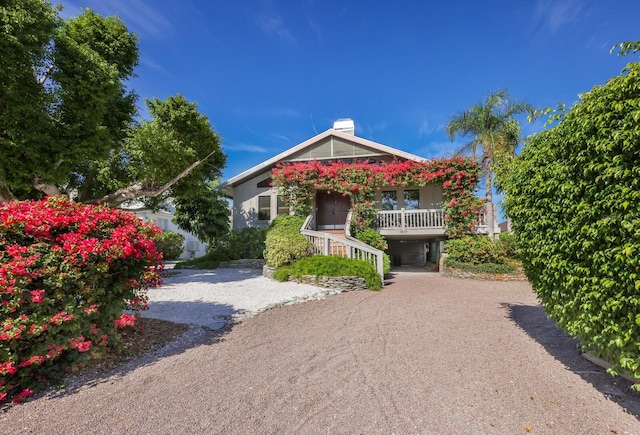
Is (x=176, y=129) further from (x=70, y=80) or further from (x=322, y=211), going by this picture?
(x=322, y=211)

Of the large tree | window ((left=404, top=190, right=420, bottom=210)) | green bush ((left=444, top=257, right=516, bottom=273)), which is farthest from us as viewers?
window ((left=404, top=190, right=420, bottom=210))

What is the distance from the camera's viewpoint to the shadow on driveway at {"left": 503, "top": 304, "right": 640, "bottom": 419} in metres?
2.92

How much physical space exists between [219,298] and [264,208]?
363 inches

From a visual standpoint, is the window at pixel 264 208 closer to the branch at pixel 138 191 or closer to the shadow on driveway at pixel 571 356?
the branch at pixel 138 191

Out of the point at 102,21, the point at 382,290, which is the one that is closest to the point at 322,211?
the point at 382,290

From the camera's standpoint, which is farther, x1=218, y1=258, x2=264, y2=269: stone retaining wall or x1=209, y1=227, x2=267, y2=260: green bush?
x1=209, y1=227, x2=267, y2=260: green bush

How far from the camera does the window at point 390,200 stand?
1545 cm

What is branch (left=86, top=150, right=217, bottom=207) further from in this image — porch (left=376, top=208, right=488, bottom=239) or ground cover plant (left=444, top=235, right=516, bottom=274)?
ground cover plant (left=444, top=235, right=516, bottom=274)

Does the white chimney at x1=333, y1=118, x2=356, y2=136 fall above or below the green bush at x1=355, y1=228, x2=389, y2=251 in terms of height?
above

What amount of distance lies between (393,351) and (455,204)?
35.3 ft

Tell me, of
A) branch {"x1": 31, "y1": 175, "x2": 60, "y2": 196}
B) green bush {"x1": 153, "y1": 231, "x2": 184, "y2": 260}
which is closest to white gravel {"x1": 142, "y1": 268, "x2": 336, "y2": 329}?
branch {"x1": 31, "y1": 175, "x2": 60, "y2": 196}

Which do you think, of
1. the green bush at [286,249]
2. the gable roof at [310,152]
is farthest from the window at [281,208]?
the green bush at [286,249]

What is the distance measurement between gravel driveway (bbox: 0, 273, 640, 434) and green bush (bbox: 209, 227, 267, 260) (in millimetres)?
9152

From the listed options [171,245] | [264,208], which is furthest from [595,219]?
[171,245]
